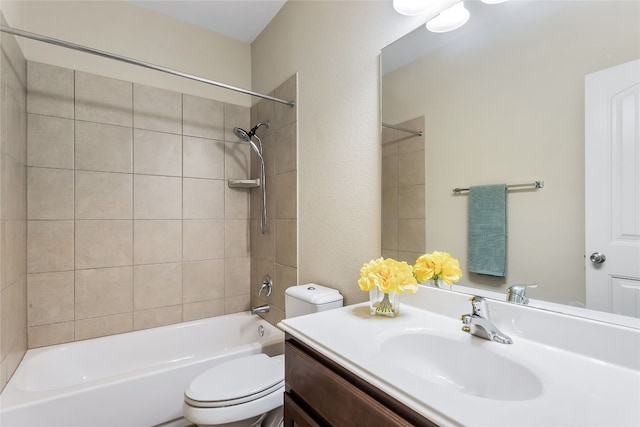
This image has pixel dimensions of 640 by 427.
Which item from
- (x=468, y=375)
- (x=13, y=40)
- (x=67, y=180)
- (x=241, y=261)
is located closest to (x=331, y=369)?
(x=468, y=375)

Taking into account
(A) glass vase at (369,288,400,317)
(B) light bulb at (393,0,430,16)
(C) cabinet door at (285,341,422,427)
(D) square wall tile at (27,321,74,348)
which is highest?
(B) light bulb at (393,0,430,16)

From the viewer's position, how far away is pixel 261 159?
2.16 m

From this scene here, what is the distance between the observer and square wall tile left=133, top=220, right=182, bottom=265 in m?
2.00

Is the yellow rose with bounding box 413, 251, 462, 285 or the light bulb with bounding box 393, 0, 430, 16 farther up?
the light bulb with bounding box 393, 0, 430, 16

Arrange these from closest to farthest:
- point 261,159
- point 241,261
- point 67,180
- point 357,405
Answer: point 357,405
point 67,180
point 261,159
point 241,261

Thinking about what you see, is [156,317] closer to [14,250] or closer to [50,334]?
[50,334]

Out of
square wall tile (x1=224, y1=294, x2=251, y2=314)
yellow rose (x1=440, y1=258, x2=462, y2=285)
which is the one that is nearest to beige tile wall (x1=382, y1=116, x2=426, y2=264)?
yellow rose (x1=440, y1=258, x2=462, y2=285)

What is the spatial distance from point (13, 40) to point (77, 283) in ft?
4.34

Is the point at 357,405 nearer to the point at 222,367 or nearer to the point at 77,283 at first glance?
the point at 222,367

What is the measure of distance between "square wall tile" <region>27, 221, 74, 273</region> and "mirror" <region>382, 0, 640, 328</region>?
185cm

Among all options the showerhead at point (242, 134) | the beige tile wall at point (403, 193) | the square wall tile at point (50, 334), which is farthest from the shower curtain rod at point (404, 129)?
the square wall tile at point (50, 334)

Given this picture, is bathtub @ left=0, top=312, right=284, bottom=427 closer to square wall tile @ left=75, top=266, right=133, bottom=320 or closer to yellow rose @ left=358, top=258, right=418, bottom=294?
square wall tile @ left=75, top=266, right=133, bottom=320

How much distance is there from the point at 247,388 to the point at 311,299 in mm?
454

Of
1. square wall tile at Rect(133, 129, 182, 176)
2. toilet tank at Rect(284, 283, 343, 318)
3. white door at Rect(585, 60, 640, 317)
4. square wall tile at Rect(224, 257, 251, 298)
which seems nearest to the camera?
white door at Rect(585, 60, 640, 317)
